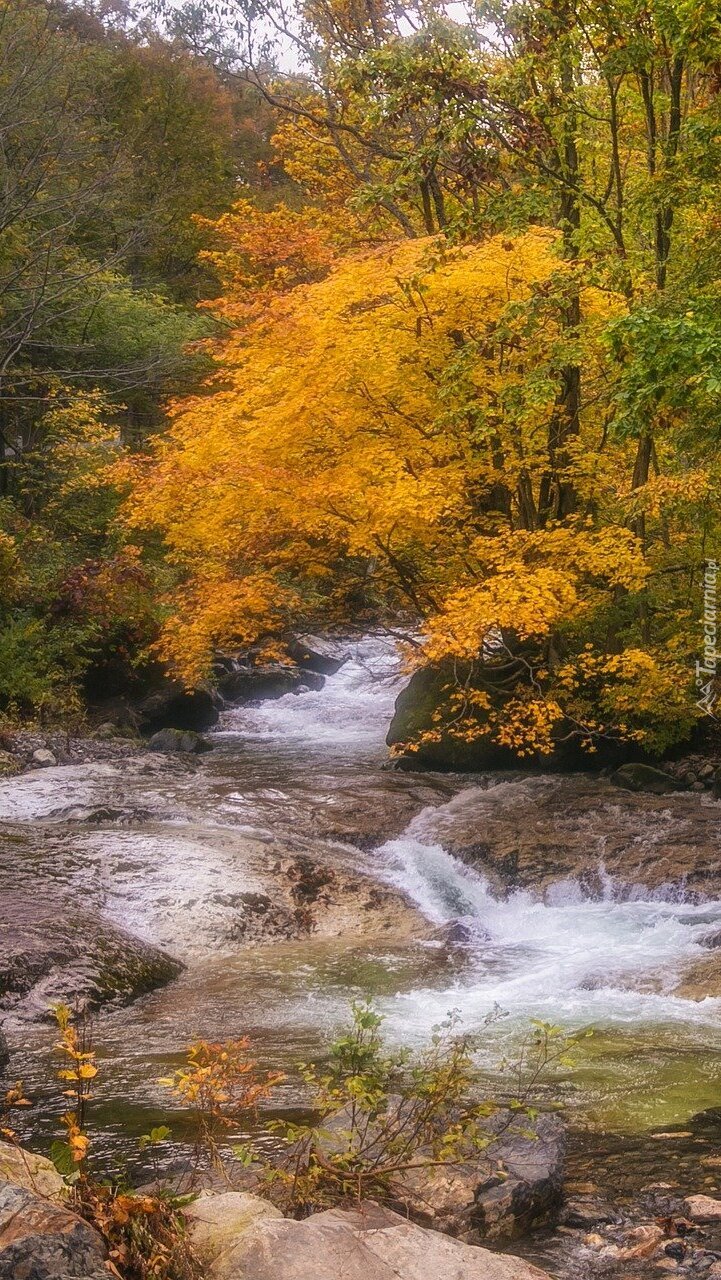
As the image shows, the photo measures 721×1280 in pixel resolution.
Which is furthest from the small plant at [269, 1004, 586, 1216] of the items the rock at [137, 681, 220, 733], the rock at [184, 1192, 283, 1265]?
the rock at [137, 681, 220, 733]

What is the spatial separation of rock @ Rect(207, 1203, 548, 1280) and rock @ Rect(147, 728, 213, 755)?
12457mm

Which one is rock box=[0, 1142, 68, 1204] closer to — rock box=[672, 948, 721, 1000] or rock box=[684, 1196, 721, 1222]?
rock box=[684, 1196, 721, 1222]

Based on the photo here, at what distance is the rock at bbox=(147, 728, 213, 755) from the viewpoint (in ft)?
52.2

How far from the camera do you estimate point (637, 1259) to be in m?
4.04

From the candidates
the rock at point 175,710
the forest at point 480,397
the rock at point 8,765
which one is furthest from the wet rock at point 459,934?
the rock at point 175,710

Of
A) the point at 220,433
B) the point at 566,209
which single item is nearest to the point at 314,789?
the point at 220,433

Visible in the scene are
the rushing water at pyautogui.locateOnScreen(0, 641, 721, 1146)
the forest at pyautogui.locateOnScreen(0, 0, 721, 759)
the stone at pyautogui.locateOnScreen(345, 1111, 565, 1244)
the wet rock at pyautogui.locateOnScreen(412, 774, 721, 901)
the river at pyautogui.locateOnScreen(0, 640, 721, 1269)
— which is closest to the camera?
the stone at pyautogui.locateOnScreen(345, 1111, 565, 1244)

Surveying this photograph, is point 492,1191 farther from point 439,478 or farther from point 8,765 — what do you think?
point 8,765

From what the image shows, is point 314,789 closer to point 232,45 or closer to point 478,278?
point 478,278

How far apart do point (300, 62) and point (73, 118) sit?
3858 millimetres

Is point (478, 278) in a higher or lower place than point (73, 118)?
lower

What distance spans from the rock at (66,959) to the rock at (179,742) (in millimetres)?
7307

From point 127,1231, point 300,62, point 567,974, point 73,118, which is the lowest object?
point 567,974

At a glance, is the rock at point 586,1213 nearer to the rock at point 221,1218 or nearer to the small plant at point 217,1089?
the small plant at point 217,1089
